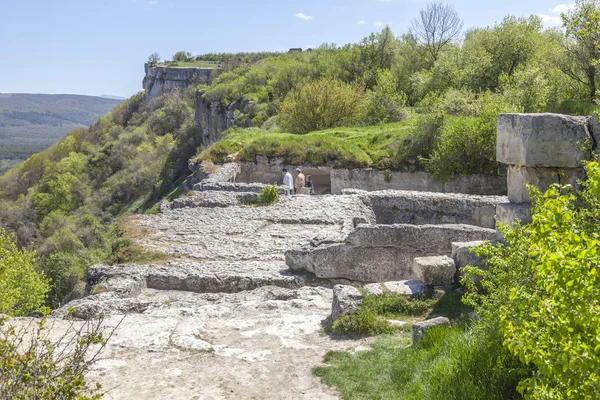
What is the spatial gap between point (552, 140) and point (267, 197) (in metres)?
8.76

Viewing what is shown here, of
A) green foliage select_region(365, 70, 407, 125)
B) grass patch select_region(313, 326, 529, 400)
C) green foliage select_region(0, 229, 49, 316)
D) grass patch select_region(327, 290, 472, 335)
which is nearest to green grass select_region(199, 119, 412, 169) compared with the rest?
green foliage select_region(365, 70, 407, 125)

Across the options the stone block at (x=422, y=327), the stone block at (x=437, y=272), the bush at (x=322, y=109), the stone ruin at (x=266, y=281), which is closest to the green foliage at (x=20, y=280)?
the stone ruin at (x=266, y=281)

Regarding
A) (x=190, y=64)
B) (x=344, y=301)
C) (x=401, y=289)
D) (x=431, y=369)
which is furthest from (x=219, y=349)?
(x=190, y=64)

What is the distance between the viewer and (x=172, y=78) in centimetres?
7681

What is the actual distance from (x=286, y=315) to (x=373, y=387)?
87.8 inches

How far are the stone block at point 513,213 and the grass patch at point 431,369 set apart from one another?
2.13m

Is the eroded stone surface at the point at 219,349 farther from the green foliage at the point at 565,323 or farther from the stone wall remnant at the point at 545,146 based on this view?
the stone wall remnant at the point at 545,146

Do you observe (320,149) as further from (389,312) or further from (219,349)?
(219,349)

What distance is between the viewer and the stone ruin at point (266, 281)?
17.7ft

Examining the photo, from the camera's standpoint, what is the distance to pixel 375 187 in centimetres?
2041

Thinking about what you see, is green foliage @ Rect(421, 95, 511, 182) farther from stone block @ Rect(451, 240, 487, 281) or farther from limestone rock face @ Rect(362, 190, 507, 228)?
stone block @ Rect(451, 240, 487, 281)

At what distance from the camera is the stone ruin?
5402 mm

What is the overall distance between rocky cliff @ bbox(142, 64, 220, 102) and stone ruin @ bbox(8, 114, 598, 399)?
195 feet

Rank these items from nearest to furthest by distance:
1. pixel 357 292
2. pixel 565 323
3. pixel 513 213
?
pixel 565 323 < pixel 357 292 < pixel 513 213
